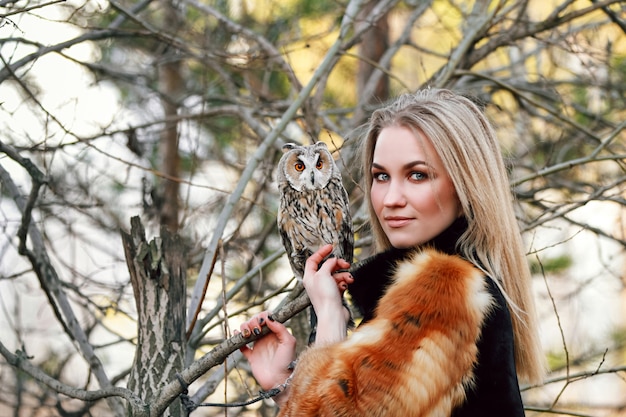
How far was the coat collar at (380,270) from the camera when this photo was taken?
1473 millimetres

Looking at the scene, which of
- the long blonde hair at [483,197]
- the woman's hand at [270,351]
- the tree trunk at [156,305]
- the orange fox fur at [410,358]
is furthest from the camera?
the tree trunk at [156,305]

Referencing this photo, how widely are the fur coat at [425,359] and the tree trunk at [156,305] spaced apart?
61 cm

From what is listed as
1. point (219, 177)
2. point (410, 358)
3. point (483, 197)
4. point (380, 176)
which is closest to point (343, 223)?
point (380, 176)

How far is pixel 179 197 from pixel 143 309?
8.05 feet

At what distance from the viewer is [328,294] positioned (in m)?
1.51

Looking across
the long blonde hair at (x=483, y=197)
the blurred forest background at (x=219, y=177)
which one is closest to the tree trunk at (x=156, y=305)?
the blurred forest background at (x=219, y=177)

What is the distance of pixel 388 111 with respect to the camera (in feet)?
5.26

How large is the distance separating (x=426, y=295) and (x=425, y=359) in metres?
0.12

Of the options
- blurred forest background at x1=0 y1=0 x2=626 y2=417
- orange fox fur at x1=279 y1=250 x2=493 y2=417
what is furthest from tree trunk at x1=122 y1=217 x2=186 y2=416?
orange fox fur at x1=279 y1=250 x2=493 y2=417

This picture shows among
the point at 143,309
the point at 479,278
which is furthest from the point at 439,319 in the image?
the point at 143,309

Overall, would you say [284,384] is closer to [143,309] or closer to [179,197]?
[143,309]

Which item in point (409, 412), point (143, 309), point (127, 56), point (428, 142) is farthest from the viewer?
point (127, 56)

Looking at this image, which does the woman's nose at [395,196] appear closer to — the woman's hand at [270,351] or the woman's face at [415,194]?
the woman's face at [415,194]

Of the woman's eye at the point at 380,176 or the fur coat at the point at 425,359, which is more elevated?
the woman's eye at the point at 380,176
